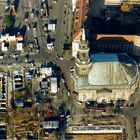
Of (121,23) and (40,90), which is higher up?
(121,23)

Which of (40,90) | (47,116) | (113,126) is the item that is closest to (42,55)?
(40,90)

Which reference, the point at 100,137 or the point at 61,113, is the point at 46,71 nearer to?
the point at 61,113

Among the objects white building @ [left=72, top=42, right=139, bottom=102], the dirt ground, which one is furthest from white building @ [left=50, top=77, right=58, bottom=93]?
the dirt ground

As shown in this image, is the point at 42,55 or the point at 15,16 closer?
the point at 42,55

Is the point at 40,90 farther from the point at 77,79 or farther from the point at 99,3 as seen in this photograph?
the point at 99,3

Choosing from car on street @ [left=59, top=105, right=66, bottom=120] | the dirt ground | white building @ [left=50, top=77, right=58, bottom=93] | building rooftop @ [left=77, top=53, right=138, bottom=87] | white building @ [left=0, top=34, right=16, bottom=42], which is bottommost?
the dirt ground

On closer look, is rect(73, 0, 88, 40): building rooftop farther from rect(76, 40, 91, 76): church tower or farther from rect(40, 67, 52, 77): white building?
rect(76, 40, 91, 76): church tower

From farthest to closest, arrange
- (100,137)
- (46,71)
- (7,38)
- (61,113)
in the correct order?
(7,38), (46,71), (61,113), (100,137)

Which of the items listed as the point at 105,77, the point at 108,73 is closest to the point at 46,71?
the point at 105,77
